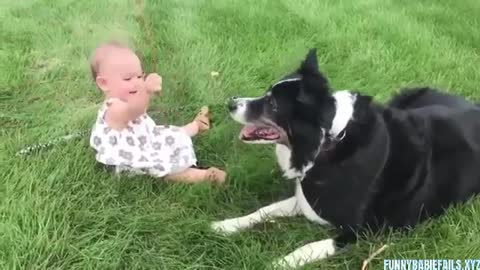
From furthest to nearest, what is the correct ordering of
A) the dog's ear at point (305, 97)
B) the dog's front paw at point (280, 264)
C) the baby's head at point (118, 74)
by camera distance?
the baby's head at point (118, 74)
the dog's front paw at point (280, 264)
the dog's ear at point (305, 97)

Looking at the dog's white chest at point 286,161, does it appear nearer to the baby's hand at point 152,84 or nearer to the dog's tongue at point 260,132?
the dog's tongue at point 260,132

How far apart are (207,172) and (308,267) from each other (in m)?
0.78

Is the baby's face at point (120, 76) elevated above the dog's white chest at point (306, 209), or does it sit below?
above

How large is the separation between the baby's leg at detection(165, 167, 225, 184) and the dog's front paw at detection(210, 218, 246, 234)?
1.07 ft

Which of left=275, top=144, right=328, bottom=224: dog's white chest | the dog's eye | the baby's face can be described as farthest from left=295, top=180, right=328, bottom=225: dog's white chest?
the baby's face

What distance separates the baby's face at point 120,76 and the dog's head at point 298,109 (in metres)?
0.66

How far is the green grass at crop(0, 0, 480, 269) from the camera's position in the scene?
2480 mm

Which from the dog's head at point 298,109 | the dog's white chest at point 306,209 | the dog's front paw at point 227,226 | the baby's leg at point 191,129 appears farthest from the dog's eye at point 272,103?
the baby's leg at point 191,129

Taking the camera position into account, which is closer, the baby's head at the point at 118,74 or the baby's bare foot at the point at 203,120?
the baby's head at the point at 118,74

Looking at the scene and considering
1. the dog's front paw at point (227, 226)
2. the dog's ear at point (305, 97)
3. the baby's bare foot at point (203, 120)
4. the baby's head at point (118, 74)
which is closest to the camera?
the dog's ear at point (305, 97)

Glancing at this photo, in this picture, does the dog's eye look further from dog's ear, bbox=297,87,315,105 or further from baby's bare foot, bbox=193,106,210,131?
baby's bare foot, bbox=193,106,210,131

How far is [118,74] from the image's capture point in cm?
284

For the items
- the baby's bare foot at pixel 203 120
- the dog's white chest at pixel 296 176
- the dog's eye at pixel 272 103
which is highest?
the dog's eye at pixel 272 103

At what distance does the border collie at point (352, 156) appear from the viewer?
2.32 meters
